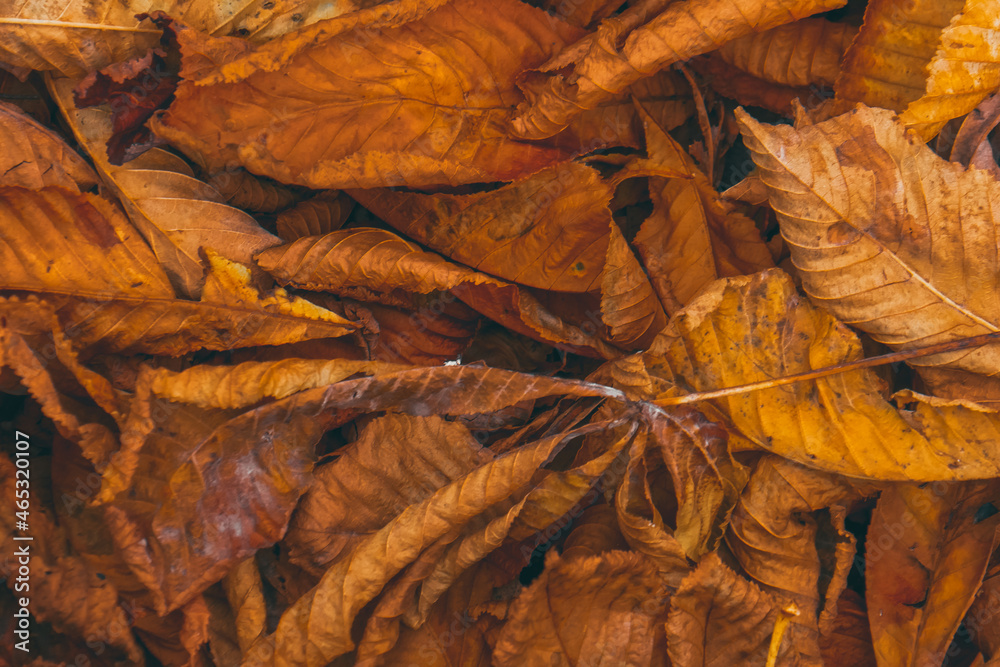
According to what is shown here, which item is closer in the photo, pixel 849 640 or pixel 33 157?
pixel 33 157

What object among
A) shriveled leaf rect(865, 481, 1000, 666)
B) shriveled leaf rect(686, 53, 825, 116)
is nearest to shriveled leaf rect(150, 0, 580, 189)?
Answer: shriveled leaf rect(686, 53, 825, 116)

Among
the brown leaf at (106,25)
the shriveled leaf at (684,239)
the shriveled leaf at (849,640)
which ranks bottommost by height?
the shriveled leaf at (849,640)

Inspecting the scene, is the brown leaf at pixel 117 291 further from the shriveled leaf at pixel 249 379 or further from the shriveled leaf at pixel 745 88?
the shriveled leaf at pixel 745 88

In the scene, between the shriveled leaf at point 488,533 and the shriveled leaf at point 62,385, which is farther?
the shriveled leaf at point 488,533

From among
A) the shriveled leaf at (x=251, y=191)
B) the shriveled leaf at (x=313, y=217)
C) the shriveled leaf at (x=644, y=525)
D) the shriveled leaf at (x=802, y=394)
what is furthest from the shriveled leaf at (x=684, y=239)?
the shriveled leaf at (x=251, y=191)

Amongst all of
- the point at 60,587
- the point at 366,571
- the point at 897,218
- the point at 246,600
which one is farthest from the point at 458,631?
the point at 897,218

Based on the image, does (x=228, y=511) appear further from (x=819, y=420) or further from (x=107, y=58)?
(x=819, y=420)

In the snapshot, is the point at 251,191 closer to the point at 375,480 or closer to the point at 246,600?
the point at 375,480

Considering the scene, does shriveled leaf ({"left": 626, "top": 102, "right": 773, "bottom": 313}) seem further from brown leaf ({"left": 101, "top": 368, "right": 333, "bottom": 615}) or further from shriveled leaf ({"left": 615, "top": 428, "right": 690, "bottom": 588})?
brown leaf ({"left": 101, "top": 368, "right": 333, "bottom": 615})
